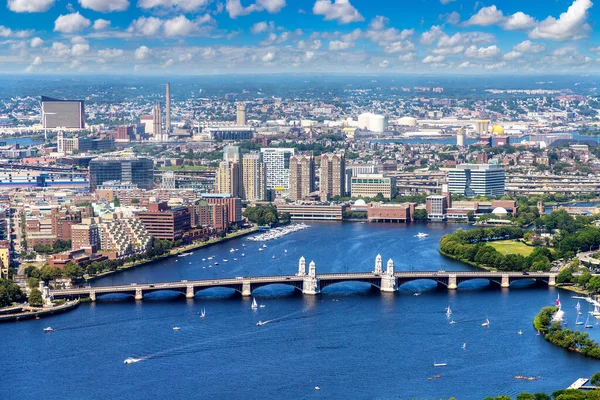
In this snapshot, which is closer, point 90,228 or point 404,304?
point 404,304

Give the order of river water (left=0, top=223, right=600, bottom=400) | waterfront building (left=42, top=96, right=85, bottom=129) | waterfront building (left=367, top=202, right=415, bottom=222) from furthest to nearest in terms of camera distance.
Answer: waterfront building (left=42, top=96, right=85, bottom=129)
waterfront building (left=367, top=202, right=415, bottom=222)
river water (left=0, top=223, right=600, bottom=400)

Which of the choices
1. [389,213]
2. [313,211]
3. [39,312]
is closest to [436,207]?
[389,213]

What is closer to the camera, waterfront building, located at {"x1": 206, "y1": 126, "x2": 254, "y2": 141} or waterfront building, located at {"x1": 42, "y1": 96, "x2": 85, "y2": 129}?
waterfront building, located at {"x1": 206, "y1": 126, "x2": 254, "y2": 141}

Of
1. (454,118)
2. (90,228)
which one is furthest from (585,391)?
(454,118)

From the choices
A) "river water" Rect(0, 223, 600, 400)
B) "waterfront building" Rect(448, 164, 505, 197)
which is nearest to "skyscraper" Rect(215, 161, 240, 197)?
"waterfront building" Rect(448, 164, 505, 197)

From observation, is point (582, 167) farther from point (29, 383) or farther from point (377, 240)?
point (29, 383)

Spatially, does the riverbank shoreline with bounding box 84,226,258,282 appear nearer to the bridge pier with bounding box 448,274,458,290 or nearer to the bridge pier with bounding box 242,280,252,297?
the bridge pier with bounding box 242,280,252,297

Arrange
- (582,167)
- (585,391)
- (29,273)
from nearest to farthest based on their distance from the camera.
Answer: (585,391)
(29,273)
(582,167)
